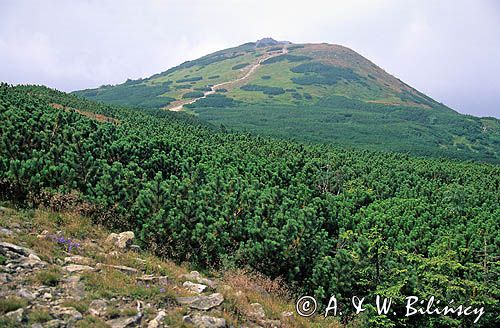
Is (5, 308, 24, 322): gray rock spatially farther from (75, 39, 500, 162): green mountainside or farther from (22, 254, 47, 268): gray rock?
(75, 39, 500, 162): green mountainside

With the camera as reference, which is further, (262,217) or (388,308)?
(262,217)

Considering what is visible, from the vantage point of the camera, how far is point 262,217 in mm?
18891

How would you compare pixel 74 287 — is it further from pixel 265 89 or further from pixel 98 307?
pixel 265 89

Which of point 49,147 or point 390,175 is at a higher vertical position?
point 49,147

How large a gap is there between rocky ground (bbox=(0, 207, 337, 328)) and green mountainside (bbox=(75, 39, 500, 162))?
6820 cm

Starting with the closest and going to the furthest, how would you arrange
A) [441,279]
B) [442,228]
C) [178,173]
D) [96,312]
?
[96,312], [441,279], [442,228], [178,173]

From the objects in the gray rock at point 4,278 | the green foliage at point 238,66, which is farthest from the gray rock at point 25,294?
the green foliage at point 238,66

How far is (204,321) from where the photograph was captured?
9539 mm

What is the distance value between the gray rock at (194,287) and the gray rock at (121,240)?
2915 millimetres

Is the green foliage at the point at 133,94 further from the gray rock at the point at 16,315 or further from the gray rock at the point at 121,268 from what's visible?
the gray rock at the point at 16,315

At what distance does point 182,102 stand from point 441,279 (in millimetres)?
120235

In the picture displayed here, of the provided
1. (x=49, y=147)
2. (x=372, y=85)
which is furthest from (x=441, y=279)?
(x=372, y=85)

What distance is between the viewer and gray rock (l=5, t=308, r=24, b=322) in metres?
7.82

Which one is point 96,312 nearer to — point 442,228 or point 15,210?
point 15,210
